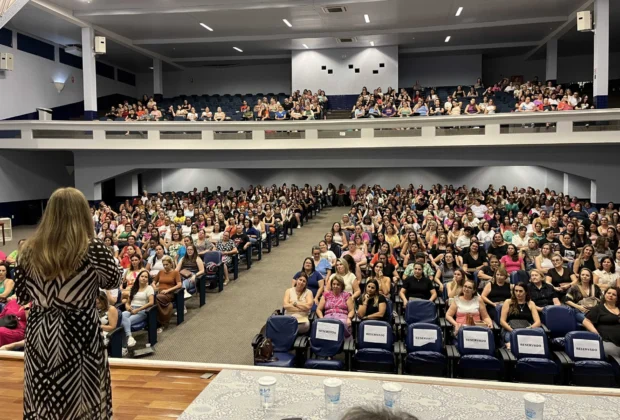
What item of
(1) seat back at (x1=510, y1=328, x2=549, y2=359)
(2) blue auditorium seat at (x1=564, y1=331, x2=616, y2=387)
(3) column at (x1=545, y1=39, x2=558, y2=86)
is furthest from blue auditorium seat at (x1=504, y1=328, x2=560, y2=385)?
(3) column at (x1=545, y1=39, x2=558, y2=86)

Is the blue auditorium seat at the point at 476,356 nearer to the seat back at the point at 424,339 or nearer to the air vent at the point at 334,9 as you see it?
the seat back at the point at 424,339

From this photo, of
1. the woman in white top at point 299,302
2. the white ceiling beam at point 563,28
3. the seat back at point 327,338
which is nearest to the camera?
the seat back at point 327,338

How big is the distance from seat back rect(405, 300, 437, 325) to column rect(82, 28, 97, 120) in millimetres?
13836

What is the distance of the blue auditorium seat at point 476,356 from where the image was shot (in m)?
4.39

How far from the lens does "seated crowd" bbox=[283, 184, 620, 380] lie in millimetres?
5301

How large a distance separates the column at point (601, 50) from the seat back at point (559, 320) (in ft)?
33.7

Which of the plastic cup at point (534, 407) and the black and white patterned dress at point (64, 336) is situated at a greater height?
the black and white patterned dress at point (64, 336)

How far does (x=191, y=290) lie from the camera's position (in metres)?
7.60

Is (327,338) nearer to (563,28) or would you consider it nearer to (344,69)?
(563,28)

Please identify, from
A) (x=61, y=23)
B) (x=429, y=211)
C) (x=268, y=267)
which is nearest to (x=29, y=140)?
(x=61, y=23)

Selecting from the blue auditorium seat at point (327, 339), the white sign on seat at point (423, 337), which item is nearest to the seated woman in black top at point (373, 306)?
the blue auditorium seat at point (327, 339)

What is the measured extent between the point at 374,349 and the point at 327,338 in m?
0.47

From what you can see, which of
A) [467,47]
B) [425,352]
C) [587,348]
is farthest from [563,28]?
[425,352]

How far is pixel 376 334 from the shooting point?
4.69 m
